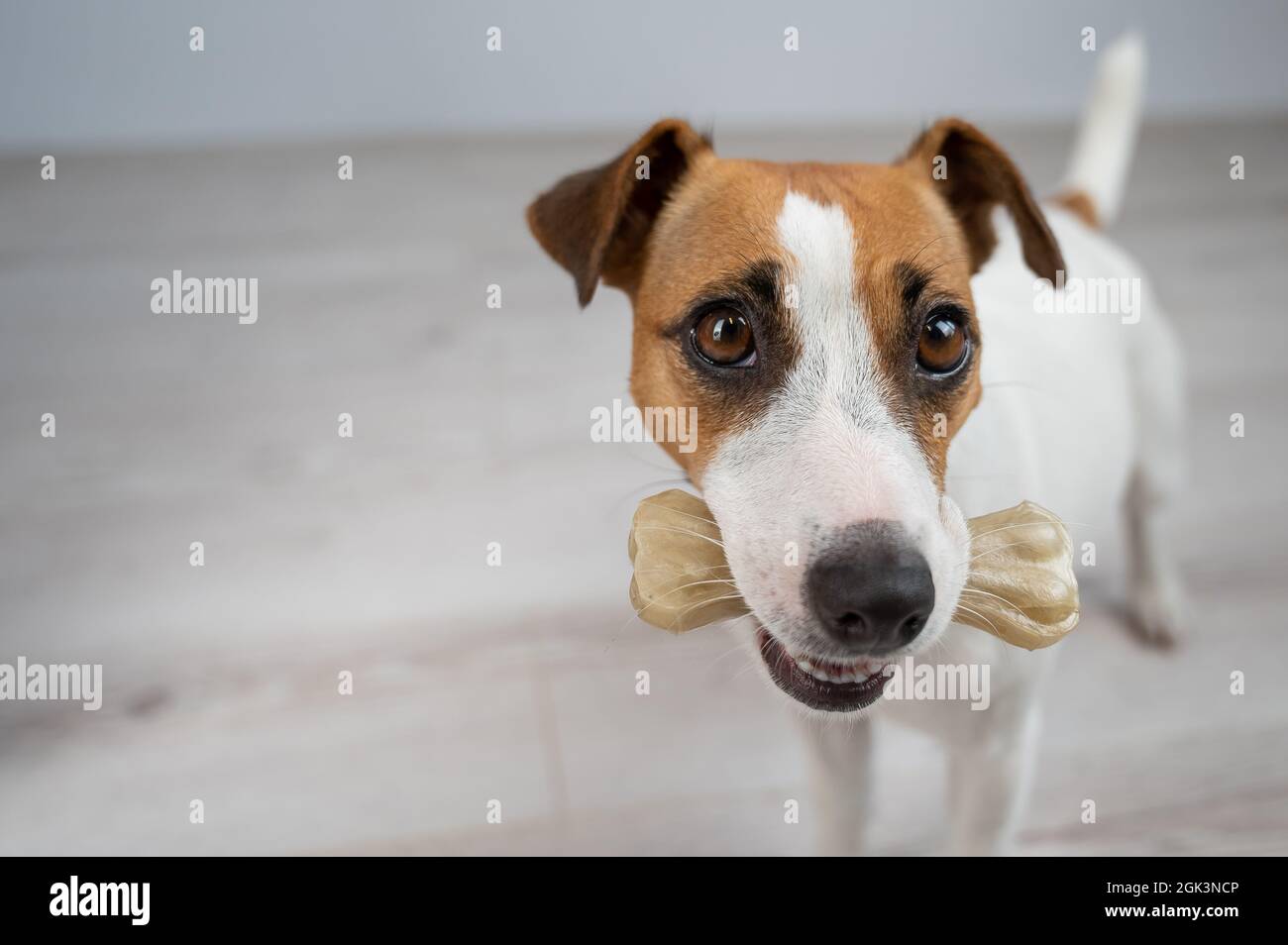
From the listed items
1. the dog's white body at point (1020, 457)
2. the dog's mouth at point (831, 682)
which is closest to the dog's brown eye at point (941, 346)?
the dog's white body at point (1020, 457)

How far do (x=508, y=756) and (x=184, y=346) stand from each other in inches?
77.9

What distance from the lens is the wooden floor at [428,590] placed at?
6.61 ft

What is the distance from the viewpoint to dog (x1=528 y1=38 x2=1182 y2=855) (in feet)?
3.70

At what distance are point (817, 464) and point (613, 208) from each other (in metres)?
0.46

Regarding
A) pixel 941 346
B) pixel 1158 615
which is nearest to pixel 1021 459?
pixel 941 346

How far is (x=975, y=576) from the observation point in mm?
1250

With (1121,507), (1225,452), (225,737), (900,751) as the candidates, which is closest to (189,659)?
(225,737)

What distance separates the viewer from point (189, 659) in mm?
2303

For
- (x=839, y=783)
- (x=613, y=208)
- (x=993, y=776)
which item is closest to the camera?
(x=613, y=208)

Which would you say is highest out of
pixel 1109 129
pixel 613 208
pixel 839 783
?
pixel 1109 129

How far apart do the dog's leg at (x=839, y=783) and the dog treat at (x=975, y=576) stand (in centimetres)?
48

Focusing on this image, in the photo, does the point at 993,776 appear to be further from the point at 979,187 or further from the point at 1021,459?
the point at 979,187

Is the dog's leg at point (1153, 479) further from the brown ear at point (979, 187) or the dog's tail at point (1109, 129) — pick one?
the brown ear at point (979, 187)

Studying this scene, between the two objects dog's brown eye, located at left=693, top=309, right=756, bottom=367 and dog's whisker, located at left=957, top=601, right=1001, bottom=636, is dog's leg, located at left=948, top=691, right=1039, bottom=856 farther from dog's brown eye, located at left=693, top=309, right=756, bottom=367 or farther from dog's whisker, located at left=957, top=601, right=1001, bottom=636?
dog's brown eye, located at left=693, top=309, right=756, bottom=367
